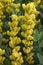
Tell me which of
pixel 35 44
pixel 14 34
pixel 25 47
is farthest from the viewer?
pixel 35 44

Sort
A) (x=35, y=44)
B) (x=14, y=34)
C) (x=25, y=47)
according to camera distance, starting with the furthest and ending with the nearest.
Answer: (x=35, y=44) < (x=25, y=47) < (x=14, y=34)

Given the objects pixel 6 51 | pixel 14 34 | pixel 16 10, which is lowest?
pixel 6 51

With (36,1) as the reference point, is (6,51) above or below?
below

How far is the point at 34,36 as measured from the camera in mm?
1389

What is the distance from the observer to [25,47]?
4.43 ft

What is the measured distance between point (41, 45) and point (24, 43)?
165 millimetres

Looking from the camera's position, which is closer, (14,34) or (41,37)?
(14,34)

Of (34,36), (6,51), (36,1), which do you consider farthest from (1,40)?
(36,1)

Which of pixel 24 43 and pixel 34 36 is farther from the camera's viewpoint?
pixel 34 36

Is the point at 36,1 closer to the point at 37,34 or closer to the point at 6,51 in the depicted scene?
the point at 37,34

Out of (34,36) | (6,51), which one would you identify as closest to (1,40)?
(6,51)

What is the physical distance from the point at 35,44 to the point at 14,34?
240mm

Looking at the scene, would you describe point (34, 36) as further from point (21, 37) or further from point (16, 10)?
point (16, 10)

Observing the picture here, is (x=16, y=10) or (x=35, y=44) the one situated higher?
(x=16, y=10)
